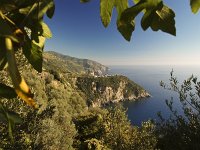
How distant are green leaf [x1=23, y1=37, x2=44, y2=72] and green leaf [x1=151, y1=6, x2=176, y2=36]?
0.45 m

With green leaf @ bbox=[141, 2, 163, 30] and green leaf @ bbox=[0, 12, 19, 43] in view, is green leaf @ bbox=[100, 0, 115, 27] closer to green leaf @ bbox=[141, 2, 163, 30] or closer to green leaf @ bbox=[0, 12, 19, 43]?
green leaf @ bbox=[141, 2, 163, 30]

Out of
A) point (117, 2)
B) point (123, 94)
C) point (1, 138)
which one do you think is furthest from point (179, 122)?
point (123, 94)

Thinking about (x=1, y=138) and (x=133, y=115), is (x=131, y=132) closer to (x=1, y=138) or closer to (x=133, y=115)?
(x=1, y=138)

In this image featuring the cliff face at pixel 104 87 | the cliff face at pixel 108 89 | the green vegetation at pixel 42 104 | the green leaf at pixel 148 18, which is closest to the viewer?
the green vegetation at pixel 42 104

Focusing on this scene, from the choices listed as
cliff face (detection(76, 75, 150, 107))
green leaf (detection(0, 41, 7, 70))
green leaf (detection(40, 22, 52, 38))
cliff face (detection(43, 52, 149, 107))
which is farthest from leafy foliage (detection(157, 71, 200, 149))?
cliff face (detection(76, 75, 150, 107))

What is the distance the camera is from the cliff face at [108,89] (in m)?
148

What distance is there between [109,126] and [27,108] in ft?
26.2

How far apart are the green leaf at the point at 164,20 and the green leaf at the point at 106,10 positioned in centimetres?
18

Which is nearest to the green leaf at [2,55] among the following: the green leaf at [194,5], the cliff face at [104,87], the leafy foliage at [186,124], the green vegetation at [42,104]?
the green vegetation at [42,104]

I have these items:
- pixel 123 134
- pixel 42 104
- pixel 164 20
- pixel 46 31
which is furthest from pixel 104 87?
pixel 164 20

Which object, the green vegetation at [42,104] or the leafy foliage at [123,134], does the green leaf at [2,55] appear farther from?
the leafy foliage at [123,134]

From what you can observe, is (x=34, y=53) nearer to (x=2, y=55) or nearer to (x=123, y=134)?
(x=2, y=55)

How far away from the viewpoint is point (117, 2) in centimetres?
106

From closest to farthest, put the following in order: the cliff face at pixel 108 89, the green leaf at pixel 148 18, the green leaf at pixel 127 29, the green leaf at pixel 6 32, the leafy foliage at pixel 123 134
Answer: the green leaf at pixel 6 32, the green leaf at pixel 148 18, the green leaf at pixel 127 29, the leafy foliage at pixel 123 134, the cliff face at pixel 108 89
